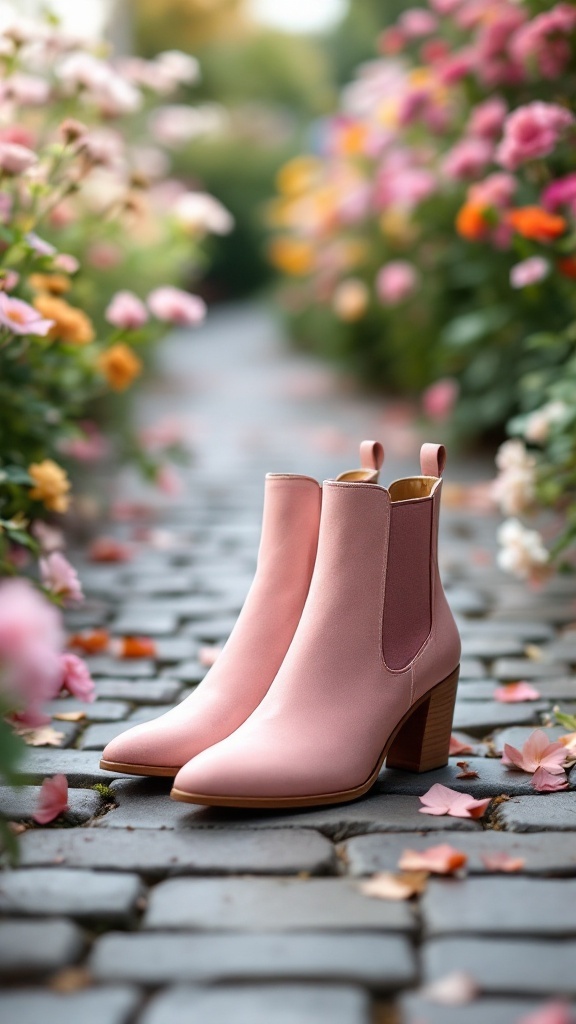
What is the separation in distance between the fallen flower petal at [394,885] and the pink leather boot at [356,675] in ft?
0.68

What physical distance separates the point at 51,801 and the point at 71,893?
0.24 metres

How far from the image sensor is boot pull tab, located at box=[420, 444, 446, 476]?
5.54 ft

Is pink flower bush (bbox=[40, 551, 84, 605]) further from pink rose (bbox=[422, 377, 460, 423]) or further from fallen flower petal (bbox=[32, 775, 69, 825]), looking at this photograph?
pink rose (bbox=[422, 377, 460, 423])

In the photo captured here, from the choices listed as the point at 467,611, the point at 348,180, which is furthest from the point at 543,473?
the point at 348,180

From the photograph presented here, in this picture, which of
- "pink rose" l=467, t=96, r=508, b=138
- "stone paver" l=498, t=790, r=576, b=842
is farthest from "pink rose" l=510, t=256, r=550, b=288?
"stone paver" l=498, t=790, r=576, b=842

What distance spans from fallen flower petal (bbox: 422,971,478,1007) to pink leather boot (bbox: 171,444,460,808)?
1.39 ft

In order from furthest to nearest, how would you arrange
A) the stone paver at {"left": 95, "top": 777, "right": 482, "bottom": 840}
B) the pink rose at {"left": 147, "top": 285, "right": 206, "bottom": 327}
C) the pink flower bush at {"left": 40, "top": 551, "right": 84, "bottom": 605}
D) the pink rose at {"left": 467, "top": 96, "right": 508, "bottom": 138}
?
the pink rose at {"left": 467, "top": 96, "right": 508, "bottom": 138}
the pink rose at {"left": 147, "top": 285, "right": 206, "bottom": 327}
the pink flower bush at {"left": 40, "top": 551, "right": 84, "bottom": 605}
the stone paver at {"left": 95, "top": 777, "right": 482, "bottom": 840}

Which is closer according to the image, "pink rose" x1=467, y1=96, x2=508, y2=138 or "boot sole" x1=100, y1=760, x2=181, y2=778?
"boot sole" x1=100, y1=760, x2=181, y2=778

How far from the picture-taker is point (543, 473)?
280 centimetres

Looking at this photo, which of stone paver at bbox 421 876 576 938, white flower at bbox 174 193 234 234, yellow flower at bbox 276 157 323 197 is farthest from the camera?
yellow flower at bbox 276 157 323 197

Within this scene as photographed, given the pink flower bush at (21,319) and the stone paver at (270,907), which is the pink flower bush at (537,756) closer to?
the stone paver at (270,907)

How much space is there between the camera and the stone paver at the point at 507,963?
108 centimetres

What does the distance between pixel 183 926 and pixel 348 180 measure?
589cm

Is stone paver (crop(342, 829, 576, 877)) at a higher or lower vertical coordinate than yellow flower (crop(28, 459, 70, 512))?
lower
